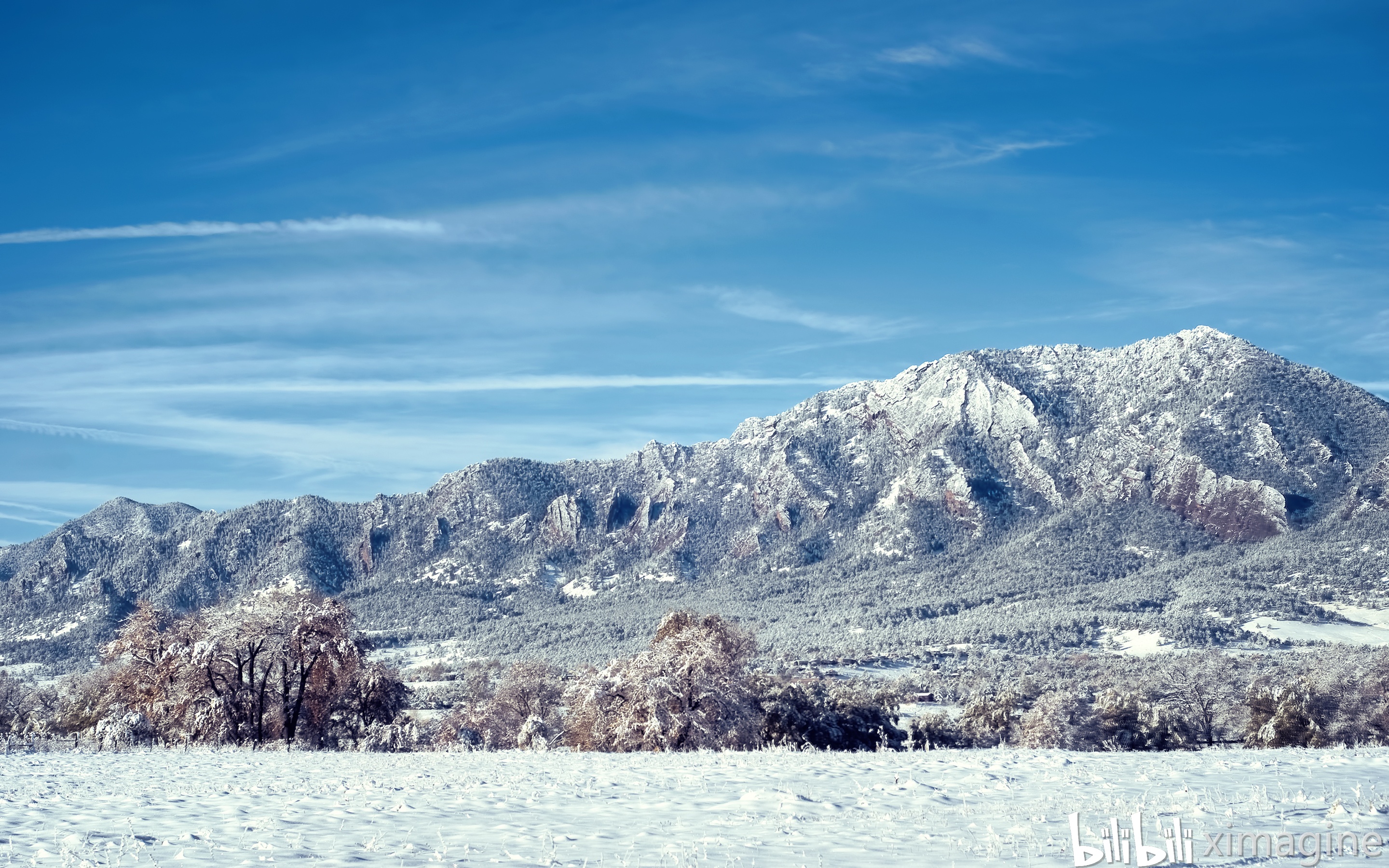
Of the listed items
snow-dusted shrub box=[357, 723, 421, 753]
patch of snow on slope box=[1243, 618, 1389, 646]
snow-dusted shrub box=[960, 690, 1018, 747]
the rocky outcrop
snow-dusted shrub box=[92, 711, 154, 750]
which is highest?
the rocky outcrop

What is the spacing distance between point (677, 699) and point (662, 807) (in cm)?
2092

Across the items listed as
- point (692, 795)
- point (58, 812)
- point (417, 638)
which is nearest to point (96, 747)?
point (58, 812)

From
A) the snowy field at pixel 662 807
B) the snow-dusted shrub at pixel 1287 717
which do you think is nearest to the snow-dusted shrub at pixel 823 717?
the snow-dusted shrub at pixel 1287 717

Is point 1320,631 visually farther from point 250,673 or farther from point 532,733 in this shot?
point 250,673

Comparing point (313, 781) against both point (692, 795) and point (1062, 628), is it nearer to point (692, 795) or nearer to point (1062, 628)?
point (692, 795)

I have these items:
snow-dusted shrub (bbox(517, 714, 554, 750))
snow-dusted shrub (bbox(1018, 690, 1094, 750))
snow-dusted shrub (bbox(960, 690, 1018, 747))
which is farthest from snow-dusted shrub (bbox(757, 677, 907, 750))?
snow-dusted shrub (bbox(517, 714, 554, 750))

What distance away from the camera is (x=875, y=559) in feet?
636

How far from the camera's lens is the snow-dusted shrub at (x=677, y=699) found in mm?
34094

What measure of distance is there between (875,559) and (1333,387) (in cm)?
8977

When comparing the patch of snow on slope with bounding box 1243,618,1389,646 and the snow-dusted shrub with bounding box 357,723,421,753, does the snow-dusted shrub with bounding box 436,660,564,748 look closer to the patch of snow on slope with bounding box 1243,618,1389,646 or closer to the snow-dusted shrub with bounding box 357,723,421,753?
the snow-dusted shrub with bounding box 357,723,421,753

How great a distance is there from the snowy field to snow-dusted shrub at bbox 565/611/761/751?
13036 millimetres

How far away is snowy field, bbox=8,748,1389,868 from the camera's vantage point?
36.8 ft

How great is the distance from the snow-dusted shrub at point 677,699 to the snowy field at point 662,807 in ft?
42.8

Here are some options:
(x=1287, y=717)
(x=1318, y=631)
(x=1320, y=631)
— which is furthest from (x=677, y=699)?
(x=1320, y=631)
